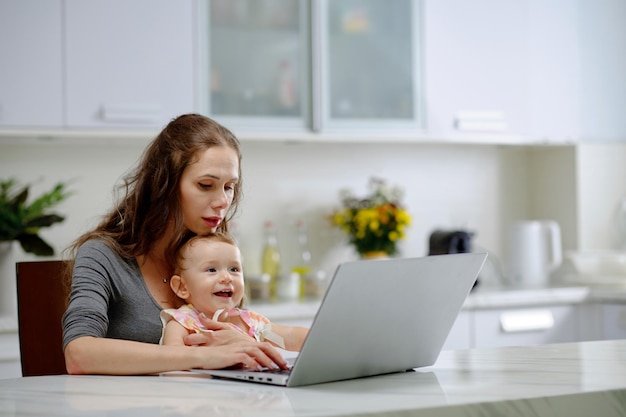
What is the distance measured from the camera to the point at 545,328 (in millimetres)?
3484

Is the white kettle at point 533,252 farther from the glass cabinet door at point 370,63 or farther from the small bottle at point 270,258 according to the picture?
the small bottle at point 270,258

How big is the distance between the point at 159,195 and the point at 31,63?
1374mm

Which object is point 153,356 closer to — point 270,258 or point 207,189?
point 207,189

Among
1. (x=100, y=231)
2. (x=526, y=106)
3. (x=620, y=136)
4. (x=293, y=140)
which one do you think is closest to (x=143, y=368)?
(x=100, y=231)

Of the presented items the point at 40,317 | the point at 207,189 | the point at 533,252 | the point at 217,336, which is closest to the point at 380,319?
the point at 217,336

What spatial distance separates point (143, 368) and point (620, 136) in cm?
298

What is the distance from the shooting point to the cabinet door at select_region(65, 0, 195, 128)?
10.1 ft

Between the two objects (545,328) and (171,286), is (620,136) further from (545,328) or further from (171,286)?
(171,286)

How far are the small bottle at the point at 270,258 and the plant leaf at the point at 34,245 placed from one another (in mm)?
848

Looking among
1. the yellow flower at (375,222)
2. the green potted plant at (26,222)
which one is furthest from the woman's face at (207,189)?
the yellow flower at (375,222)

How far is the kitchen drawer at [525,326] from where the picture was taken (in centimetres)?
338

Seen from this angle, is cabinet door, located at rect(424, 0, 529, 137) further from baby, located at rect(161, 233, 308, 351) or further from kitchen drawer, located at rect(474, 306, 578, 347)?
baby, located at rect(161, 233, 308, 351)

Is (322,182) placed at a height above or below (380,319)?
above

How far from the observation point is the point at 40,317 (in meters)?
1.88
